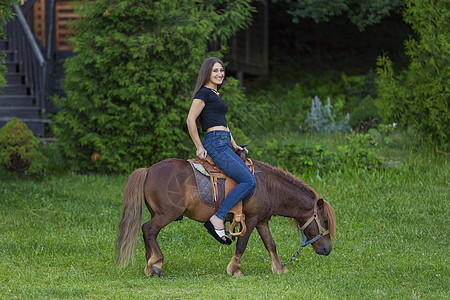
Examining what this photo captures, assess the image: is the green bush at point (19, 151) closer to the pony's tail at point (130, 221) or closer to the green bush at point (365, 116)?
the pony's tail at point (130, 221)

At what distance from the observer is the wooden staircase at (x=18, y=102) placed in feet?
50.5

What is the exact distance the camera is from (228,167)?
20.3ft

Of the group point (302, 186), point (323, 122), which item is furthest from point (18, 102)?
point (302, 186)

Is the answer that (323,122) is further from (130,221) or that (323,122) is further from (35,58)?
(130,221)

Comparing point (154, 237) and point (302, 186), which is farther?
point (302, 186)

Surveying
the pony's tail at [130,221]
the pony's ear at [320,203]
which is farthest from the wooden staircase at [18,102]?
the pony's ear at [320,203]

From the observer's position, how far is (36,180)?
11695 mm

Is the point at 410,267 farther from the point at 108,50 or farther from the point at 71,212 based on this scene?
the point at 108,50

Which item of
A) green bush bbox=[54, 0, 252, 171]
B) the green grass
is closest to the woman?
the green grass

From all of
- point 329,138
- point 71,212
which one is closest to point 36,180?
point 71,212

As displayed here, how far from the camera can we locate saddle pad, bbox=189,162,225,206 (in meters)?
6.16

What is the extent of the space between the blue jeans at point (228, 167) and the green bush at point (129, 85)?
5.32 m

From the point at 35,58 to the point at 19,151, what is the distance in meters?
4.80

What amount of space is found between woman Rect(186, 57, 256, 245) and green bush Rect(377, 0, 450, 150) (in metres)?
6.30
